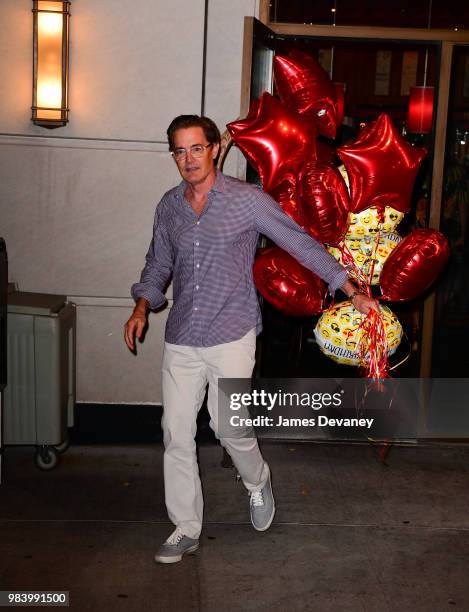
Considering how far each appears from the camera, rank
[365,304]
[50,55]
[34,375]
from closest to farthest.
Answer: [365,304] → [34,375] → [50,55]

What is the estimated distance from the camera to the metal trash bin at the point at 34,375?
5.06 m

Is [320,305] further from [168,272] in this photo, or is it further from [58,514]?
[58,514]

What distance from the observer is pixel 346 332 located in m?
4.34

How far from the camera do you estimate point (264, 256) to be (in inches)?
175

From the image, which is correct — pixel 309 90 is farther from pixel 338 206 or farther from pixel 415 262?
pixel 415 262

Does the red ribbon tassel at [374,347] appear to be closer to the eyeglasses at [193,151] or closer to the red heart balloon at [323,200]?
the red heart balloon at [323,200]

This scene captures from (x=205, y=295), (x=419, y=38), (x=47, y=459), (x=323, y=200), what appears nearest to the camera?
(x=205, y=295)

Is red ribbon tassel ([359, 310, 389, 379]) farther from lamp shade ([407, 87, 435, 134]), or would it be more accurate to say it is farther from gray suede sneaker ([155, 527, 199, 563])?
lamp shade ([407, 87, 435, 134])

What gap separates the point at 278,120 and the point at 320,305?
0.91m

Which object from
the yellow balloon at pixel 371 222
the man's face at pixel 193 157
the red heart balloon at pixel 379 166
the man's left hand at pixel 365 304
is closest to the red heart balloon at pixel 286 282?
the yellow balloon at pixel 371 222

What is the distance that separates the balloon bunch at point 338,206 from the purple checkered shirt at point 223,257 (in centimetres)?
30

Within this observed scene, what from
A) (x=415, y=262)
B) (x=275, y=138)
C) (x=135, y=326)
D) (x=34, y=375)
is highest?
(x=275, y=138)

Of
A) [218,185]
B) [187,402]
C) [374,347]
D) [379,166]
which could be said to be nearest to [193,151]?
[218,185]

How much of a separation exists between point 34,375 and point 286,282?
A: 1.62m
